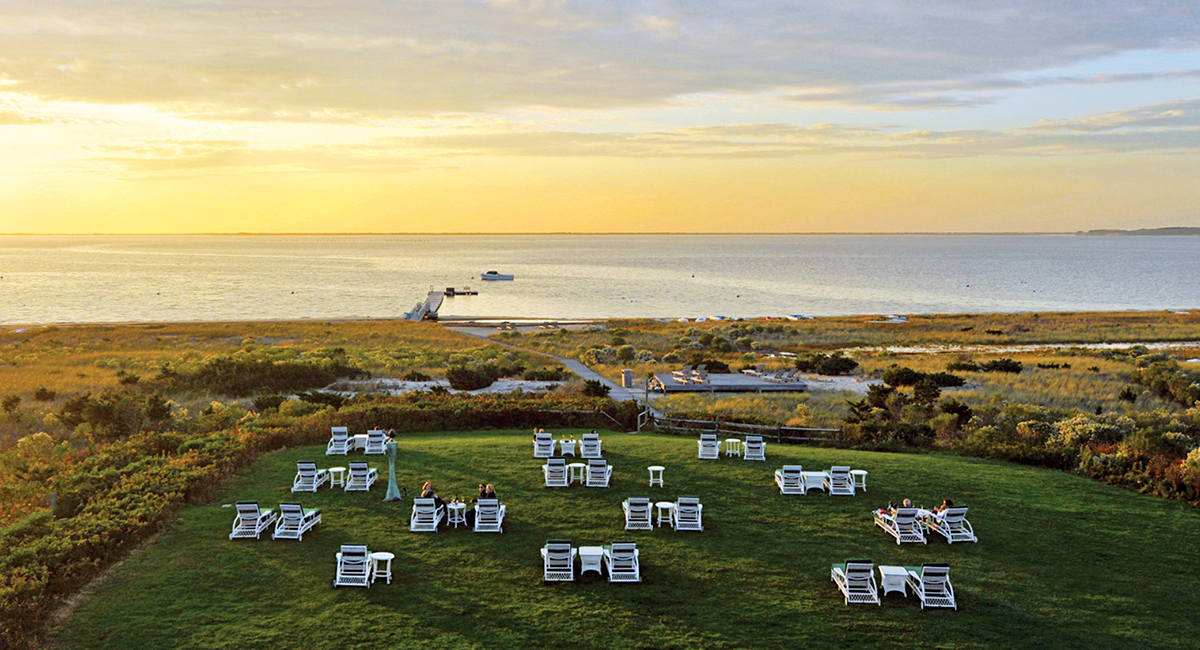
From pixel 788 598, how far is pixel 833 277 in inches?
Answer: 6751

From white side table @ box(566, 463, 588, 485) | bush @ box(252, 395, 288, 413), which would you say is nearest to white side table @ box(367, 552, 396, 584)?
white side table @ box(566, 463, 588, 485)

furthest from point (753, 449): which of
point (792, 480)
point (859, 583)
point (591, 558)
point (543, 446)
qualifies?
point (591, 558)

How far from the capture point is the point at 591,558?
11867 millimetres

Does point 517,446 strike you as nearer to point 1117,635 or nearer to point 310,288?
point 1117,635

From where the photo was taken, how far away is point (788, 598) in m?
11.2

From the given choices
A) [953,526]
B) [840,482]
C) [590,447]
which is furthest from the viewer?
[590,447]

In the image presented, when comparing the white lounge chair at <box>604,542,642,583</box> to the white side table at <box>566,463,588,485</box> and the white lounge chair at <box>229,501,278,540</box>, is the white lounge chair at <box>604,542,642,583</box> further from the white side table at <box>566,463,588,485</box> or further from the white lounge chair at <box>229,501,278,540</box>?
the white lounge chair at <box>229,501,278,540</box>

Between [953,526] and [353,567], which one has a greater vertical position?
[953,526]

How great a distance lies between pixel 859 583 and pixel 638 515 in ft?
13.9

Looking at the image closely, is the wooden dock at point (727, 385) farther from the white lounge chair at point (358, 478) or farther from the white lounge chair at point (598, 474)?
the white lounge chair at point (358, 478)

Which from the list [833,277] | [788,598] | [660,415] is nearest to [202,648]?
[788,598]

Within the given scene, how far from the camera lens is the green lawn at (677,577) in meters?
10.1

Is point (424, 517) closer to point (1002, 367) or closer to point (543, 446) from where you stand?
point (543, 446)

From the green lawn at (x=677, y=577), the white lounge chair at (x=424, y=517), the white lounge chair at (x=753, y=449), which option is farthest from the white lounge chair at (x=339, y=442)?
the white lounge chair at (x=753, y=449)
